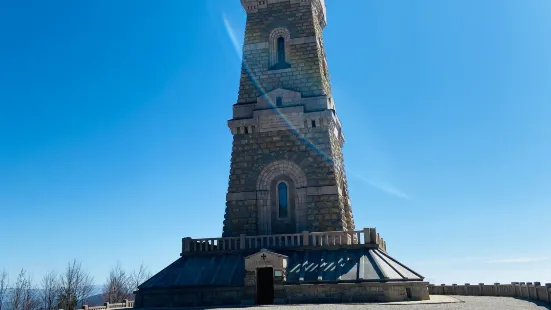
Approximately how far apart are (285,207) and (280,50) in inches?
414

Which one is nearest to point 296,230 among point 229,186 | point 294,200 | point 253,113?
point 294,200

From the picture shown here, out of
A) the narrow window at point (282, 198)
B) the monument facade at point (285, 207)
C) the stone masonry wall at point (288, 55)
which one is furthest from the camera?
the stone masonry wall at point (288, 55)

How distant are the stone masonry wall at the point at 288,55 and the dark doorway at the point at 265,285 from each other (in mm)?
11286

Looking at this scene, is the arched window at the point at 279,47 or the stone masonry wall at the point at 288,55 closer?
the stone masonry wall at the point at 288,55

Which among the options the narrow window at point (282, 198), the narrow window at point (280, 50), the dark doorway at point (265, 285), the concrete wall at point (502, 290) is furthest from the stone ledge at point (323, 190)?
the concrete wall at point (502, 290)

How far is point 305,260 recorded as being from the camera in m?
25.2

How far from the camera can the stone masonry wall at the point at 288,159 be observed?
92.2 ft

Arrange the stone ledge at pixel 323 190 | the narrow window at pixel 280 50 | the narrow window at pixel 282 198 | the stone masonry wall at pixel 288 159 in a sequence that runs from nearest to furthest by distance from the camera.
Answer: the stone masonry wall at pixel 288 159, the stone ledge at pixel 323 190, the narrow window at pixel 282 198, the narrow window at pixel 280 50

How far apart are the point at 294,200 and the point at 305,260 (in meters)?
4.77

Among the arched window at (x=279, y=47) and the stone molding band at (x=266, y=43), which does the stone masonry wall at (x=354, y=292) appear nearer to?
the arched window at (x=279, y=47)

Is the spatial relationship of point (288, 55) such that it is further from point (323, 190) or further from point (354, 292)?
point (354, 292)

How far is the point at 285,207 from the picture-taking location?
29.2 m

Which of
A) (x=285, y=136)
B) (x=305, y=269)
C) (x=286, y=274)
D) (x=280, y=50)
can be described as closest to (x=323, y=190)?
(x=285, y=136)

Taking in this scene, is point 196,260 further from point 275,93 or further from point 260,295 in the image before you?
point 275,93
